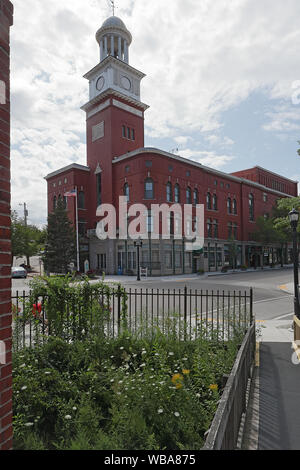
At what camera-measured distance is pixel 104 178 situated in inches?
1614

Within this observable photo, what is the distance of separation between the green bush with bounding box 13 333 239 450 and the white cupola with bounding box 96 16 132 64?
47.7 m

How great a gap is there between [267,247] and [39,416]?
5996 centimetres

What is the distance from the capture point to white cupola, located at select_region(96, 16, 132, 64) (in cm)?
4378

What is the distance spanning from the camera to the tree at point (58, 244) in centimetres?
3647

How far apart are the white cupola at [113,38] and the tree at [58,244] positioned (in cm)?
2558

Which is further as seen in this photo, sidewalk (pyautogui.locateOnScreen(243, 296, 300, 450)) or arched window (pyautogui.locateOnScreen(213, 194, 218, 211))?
arched window (pyautogui.locateOnScreen(213, 194, 218, 211))

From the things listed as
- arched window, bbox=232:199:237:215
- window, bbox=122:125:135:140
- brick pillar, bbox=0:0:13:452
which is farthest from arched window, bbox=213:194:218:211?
brick pillar, bbox=0:0:13:452

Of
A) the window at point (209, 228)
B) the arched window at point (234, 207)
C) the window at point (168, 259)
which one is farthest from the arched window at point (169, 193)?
the arched window at point (234, 207)

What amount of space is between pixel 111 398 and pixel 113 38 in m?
51.5

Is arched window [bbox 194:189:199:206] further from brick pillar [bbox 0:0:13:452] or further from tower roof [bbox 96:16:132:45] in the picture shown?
brick pillar [bbox 0:0:13:452]

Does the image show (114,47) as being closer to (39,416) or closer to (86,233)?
(86,233)

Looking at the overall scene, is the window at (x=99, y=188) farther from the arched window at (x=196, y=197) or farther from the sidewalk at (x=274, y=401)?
the sidewalk at (x=274, y=401)

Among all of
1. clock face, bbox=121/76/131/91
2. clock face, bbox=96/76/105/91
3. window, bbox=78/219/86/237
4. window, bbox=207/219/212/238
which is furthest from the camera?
window, bbox=207/219/212/238
